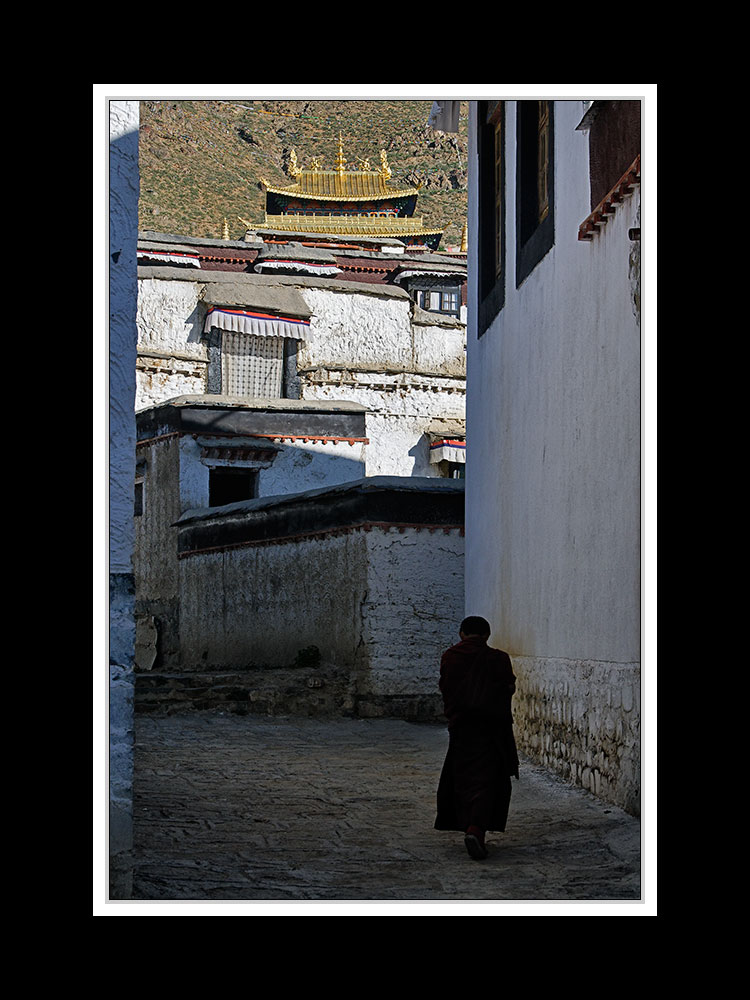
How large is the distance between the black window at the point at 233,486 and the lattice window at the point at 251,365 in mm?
6888

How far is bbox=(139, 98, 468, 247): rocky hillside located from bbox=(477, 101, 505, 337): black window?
48.0 metres

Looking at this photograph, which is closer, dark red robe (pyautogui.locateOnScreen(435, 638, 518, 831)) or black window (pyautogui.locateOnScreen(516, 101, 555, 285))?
dark red robe (pyautogui.locateOnScreen(435, 638, 518, 831))

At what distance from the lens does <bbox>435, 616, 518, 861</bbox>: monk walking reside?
5.71 meters

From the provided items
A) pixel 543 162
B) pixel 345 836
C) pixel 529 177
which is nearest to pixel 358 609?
pixel 529 177

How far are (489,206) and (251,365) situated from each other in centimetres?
1467

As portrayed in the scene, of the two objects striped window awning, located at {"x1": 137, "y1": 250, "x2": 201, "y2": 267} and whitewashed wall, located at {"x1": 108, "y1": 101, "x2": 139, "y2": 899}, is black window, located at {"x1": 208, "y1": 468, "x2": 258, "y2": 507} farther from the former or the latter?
whitewashed wall, located at {"x1": 108, "y1": 101, "x2": 139, "y2": 899}

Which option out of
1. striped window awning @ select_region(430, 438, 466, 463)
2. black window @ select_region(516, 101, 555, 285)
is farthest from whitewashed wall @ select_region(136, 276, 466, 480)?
black window @ select_region(516, 101, 555, 285)

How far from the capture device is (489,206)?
36.3ft

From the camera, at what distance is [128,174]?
4137 mm

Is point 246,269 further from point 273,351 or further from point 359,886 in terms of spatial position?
point 359,886

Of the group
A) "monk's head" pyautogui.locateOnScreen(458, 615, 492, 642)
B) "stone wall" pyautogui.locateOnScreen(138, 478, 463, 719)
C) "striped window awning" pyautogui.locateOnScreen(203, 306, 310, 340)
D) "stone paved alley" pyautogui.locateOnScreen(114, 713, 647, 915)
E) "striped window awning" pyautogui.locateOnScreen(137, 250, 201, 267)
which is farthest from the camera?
"striped window awning" pyautogui.locateOnScreen(137, 250, 201, 267)

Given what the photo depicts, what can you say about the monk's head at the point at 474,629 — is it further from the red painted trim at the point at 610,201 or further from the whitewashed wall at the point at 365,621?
the whitewashed wall at the point at 365,621

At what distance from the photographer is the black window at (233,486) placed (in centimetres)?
1809
